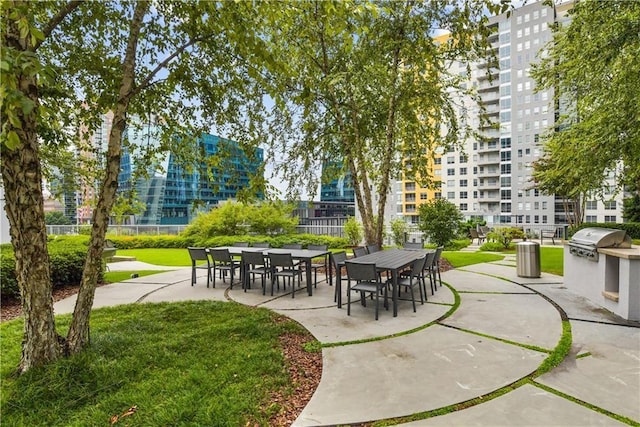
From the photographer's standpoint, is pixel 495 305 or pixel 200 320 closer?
pixel 200 320

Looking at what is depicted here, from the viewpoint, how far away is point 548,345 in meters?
3.94

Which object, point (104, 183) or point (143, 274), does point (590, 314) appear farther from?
point (143, 274)

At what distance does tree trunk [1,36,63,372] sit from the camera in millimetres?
3025

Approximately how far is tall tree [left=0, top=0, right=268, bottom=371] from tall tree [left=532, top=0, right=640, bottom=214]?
707 cm

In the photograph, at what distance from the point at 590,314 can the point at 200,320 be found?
590 cm

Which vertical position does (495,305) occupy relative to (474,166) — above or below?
below

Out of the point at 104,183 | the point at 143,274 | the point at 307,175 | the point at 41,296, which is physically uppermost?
the point at 307,175

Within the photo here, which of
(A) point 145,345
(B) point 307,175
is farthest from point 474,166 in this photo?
(A) point 145,345

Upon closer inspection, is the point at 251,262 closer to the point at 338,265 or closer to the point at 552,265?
the point at 338,265

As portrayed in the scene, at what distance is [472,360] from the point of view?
11.8 ft

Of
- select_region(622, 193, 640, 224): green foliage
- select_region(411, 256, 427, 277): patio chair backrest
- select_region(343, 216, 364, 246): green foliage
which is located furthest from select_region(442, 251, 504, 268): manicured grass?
select_region(622, 193, 640, 224): green foliage

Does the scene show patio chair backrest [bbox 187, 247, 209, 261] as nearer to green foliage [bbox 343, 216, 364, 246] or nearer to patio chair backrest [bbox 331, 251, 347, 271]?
patio chair backrest [bbox 331, 251, 347, 271]

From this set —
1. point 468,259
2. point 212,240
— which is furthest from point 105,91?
point 212,240

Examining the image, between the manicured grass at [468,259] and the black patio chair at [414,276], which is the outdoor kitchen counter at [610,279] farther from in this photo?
the manicured grass at [468,259]
